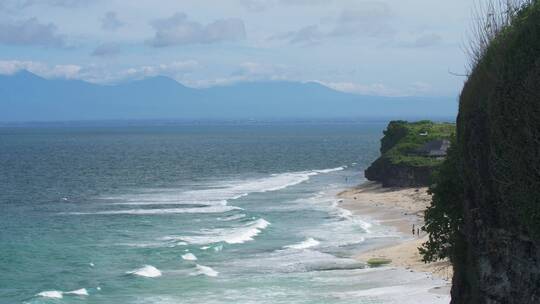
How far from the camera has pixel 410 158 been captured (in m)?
74.2

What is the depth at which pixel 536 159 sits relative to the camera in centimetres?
1568

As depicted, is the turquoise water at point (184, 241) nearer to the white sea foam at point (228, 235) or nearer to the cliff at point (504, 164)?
the white sea foam at point (228, 235)

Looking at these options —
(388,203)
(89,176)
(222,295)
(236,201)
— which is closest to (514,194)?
(222,295)

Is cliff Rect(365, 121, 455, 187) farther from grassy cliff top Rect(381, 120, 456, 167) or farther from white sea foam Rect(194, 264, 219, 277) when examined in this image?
white sea foam Rect(194, 264, 219, 277)

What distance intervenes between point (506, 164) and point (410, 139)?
66.4 metres

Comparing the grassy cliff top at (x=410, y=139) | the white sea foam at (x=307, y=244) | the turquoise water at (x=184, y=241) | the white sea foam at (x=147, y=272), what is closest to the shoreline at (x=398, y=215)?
the turquoise water at (x=184, y=241)

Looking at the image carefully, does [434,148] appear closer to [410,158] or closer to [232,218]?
[410,158]

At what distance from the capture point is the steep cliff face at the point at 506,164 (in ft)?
51.8

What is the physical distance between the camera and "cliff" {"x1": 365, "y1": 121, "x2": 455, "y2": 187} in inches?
2825

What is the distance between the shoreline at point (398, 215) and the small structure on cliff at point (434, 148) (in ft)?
17.7

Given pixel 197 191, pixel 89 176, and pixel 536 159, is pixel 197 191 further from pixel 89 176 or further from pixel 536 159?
pixel 536 159

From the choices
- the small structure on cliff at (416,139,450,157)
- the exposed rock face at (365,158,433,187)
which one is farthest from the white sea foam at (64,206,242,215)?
the small structure on cliff at (416,139,450,157)

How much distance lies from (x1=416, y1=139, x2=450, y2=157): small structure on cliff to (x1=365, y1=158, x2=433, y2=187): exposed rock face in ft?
12.7

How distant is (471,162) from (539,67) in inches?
129
